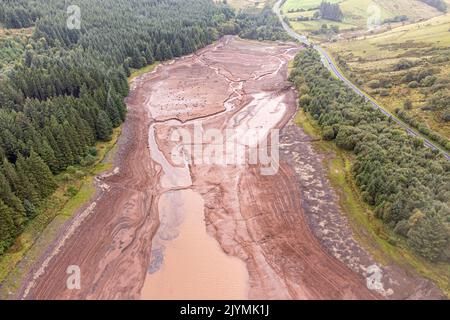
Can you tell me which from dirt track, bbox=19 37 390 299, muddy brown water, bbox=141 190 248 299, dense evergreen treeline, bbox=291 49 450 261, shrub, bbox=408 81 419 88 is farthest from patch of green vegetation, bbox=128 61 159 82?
shrub, bbox=408 81 419 88

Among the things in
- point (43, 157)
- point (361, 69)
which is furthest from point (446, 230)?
point (361, 69)

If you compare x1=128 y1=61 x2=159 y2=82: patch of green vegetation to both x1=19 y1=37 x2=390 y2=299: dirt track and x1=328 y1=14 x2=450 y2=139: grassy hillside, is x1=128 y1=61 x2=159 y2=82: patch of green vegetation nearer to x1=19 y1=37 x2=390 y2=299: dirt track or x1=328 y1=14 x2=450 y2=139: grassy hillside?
x1=19 y1=37 x2=390 y2=299: dirt track

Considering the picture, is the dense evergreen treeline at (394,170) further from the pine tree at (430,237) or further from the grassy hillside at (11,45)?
the grassy hillside at (11,45)

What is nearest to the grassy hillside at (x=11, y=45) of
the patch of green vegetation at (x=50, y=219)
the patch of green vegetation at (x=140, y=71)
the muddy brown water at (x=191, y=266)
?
the patch of green vegetation at (x=140, y=71)

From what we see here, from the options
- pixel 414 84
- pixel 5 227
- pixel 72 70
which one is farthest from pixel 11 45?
pixel 414 84

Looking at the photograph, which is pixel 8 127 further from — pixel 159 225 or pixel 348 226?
pixel 348 226

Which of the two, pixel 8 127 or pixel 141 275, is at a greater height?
pixel 8 127
